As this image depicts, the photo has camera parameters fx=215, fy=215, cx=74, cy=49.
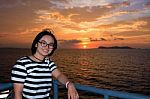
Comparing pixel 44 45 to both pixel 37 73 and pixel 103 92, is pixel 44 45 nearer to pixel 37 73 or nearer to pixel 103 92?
pixel 37 73

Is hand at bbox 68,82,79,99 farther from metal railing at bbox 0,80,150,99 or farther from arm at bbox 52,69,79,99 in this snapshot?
metal railing at bbox 0,80,150,99

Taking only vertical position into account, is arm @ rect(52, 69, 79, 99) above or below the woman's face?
below

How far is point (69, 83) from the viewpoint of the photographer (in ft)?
9.43

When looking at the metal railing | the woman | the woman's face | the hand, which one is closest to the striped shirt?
the woman

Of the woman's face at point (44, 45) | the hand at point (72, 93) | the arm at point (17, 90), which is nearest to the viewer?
the arm at point (17, 90)

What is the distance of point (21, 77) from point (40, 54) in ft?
1.48

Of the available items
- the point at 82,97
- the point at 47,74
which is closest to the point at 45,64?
the point at 47,74

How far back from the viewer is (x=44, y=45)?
9.39 ft

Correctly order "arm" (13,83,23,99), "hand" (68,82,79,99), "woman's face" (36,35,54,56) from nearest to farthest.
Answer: "arm" (13,83,23,99) → "hand" (68,82,79,99) → "woman's face" (36,35,54,56)

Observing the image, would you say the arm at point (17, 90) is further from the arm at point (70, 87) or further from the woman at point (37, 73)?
the arm at point (70, 87)

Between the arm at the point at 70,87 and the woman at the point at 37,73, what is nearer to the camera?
the woman at the point at 37,73

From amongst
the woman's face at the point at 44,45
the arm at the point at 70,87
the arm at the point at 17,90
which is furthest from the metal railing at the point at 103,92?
the arm at the point at 17,90

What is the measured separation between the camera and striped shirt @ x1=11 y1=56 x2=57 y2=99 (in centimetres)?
257

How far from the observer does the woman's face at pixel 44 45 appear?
2865 mm
